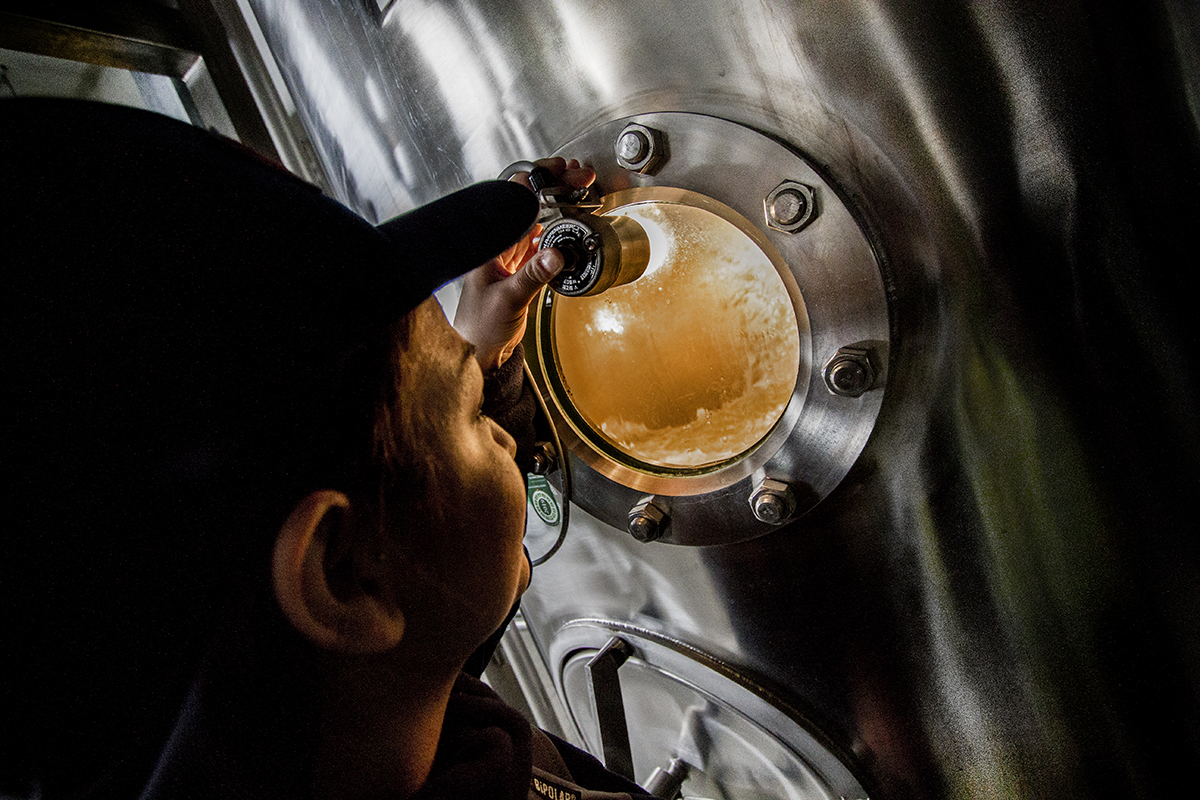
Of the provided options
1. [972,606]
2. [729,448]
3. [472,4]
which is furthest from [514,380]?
[972,606]

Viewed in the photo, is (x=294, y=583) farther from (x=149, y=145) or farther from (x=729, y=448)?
(x=729, y=448)

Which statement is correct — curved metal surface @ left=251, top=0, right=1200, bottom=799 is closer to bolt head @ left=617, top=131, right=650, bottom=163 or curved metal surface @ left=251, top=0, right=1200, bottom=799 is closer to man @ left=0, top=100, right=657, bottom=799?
bolt head @ left=617, top=131, right=650, bottom=163

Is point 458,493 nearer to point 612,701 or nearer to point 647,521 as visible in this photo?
point 647,521

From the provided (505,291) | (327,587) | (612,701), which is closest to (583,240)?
(505,291)

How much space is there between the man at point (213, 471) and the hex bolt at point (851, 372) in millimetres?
280

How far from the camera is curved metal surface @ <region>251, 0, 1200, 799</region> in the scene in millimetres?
498

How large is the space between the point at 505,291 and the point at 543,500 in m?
0.28

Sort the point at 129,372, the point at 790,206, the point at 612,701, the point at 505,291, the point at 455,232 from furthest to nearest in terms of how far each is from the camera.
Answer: the point at 612,701 → the point at 505,291 → the point at 790,206 → the point at 455,232 → the point at 129,372

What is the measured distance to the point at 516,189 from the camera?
539 millimetres

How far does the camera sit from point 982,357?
55cm

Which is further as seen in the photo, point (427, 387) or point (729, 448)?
point (729, 448)

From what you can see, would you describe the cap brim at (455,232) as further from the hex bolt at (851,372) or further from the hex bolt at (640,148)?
the hex bolt at (851,372)

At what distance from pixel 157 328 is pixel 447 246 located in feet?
0.59

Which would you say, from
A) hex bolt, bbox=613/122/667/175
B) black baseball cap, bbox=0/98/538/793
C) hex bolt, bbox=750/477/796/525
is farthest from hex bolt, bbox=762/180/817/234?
black baseball cap, bbox=0/98/538/793
